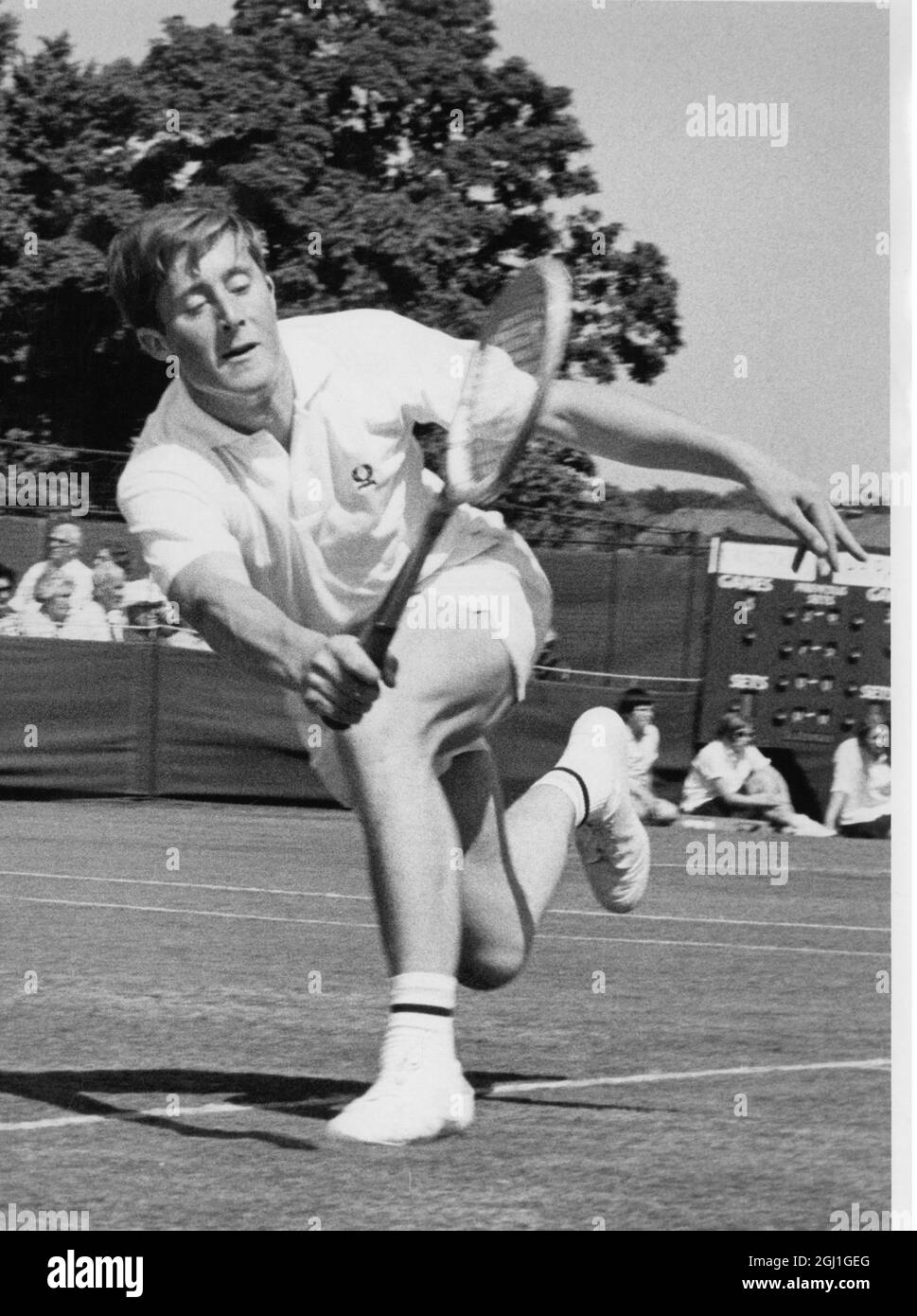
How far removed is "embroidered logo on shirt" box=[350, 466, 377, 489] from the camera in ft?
14.1

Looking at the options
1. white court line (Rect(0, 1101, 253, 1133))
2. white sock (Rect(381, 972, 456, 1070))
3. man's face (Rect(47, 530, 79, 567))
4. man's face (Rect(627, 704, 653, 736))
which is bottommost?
white court line (Rect(0, 1101, 253, 1133))

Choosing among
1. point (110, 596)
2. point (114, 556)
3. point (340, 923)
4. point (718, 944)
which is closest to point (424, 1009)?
point (718, 944)

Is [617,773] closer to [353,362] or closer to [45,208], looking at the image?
[353,362]

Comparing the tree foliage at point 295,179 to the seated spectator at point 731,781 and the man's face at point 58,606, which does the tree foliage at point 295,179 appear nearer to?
the man's face at point 58,606

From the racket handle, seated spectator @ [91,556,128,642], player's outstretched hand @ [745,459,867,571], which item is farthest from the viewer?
seated spectator @ [91,556,128,642]

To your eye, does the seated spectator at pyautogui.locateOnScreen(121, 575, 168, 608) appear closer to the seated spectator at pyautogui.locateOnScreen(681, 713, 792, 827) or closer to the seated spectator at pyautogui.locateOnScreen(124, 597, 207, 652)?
the seated spectator at pyautogui.locateOnScreen(124, 597, 207, 652)

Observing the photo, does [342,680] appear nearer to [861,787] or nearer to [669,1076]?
[669,1076]

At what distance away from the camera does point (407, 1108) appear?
148 inches

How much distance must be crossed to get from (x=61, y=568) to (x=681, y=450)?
6.97 metres

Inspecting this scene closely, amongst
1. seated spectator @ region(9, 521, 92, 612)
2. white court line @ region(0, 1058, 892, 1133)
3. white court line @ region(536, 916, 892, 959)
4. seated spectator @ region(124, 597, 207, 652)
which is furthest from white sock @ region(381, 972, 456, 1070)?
seated spectator @ region(124, 597, 207, 652)

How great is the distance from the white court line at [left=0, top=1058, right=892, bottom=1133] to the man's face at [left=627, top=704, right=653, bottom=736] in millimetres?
7287

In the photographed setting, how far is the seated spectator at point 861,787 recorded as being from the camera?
38.1 feet

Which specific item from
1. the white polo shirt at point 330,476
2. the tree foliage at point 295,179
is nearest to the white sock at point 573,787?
the white polo shirt at point 330,476

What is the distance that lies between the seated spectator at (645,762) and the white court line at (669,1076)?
262 inches
